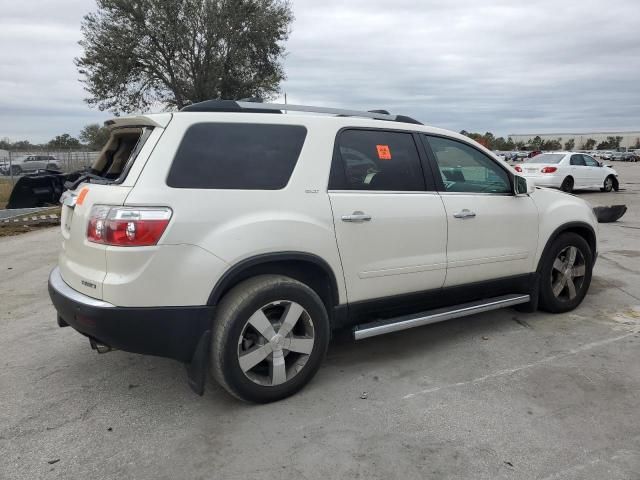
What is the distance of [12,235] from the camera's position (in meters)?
10.6

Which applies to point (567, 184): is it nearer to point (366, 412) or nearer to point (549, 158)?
point (549, 158)

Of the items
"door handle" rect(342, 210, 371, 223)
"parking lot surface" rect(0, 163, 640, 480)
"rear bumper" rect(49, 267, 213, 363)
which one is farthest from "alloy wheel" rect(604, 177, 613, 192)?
"rear bumper" rect(49, 267, 213, 363)

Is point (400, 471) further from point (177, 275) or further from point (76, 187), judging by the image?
point (76, 187)

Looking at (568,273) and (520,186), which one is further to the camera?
(568,273)

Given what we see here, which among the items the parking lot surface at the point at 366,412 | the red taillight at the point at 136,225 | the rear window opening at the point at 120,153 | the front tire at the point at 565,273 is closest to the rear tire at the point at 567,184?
the front tire at the point at 565,273

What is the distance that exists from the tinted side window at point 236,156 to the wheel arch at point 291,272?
0.45m

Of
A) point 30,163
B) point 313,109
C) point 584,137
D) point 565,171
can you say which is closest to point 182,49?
point 30,163

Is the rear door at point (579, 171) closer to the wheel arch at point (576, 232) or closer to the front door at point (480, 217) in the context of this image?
the wheel arch at point (576, 232)

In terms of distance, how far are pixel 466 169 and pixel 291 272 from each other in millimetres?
1871

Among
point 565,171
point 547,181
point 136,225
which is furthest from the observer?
point 565,171

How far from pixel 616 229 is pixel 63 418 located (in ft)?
34.9

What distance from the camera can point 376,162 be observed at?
3.86m

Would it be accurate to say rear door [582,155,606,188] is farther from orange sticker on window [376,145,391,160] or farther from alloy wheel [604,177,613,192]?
orange sticker on window [376,145,391,160]

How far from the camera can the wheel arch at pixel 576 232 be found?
4809 mm
